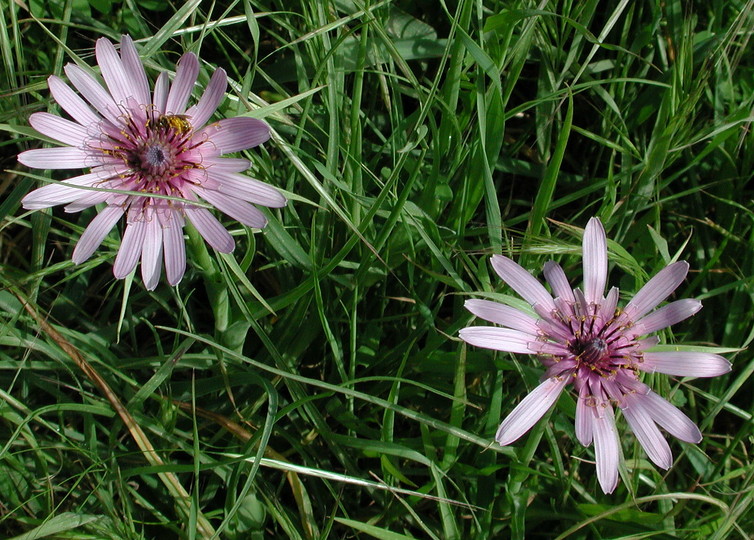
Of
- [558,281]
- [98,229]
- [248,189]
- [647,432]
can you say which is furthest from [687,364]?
[98,229]

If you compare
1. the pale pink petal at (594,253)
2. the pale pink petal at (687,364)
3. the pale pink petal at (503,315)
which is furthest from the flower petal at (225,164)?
the pale pink petal at (687,364)

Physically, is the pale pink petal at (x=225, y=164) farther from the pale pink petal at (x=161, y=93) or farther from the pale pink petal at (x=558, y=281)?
the pale pink petal at (x=558, y=281)

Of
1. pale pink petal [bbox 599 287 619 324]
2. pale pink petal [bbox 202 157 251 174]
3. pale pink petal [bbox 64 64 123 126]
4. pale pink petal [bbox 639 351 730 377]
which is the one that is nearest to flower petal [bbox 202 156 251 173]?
pale pink petal [bbox 202 157 251 174]

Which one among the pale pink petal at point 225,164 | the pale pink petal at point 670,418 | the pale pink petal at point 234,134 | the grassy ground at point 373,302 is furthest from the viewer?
the grassy ground at point 373,302

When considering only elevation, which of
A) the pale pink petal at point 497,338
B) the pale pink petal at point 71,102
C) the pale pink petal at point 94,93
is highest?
the pale pink petal at point 94,93

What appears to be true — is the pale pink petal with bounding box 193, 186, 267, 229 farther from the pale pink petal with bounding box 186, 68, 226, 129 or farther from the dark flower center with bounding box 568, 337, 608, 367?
the dark flower center with bounding box 568, 337, 608, 367

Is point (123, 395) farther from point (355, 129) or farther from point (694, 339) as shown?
point (694, 339)
